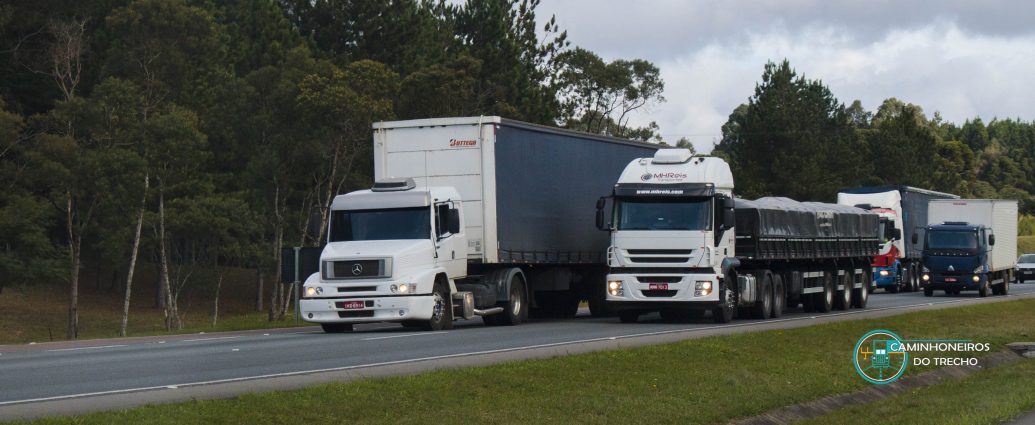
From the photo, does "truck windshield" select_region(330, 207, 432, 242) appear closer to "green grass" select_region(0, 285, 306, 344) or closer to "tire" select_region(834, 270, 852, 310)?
"tire" select_region(834, 270, 852, 310)

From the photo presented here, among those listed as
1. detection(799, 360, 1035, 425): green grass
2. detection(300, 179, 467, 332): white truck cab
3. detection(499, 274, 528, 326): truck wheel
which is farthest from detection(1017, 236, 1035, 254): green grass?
detection(799, 360, 1035, 425): green grass

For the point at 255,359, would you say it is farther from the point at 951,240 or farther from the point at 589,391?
the point at 951,240

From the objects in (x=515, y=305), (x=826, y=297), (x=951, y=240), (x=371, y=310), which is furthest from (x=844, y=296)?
(x=371, y=310)

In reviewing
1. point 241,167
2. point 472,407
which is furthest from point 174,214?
point 472,407

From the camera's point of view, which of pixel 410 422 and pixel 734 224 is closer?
pixel 410 422

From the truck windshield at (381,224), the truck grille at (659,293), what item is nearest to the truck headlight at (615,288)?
the truck grille at (659,293)

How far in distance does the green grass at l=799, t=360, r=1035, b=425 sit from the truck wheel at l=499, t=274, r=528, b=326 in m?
11.0

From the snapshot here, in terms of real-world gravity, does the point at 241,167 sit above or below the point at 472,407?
above

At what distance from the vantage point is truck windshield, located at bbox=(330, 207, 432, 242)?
89.2ft

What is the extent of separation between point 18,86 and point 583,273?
3946 centimetres

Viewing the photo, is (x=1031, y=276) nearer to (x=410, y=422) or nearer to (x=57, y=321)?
(x=57, y=321)

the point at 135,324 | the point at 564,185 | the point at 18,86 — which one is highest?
the point at 18,86

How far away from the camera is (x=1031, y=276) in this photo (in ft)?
251

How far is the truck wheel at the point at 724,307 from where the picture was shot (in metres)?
29.6
